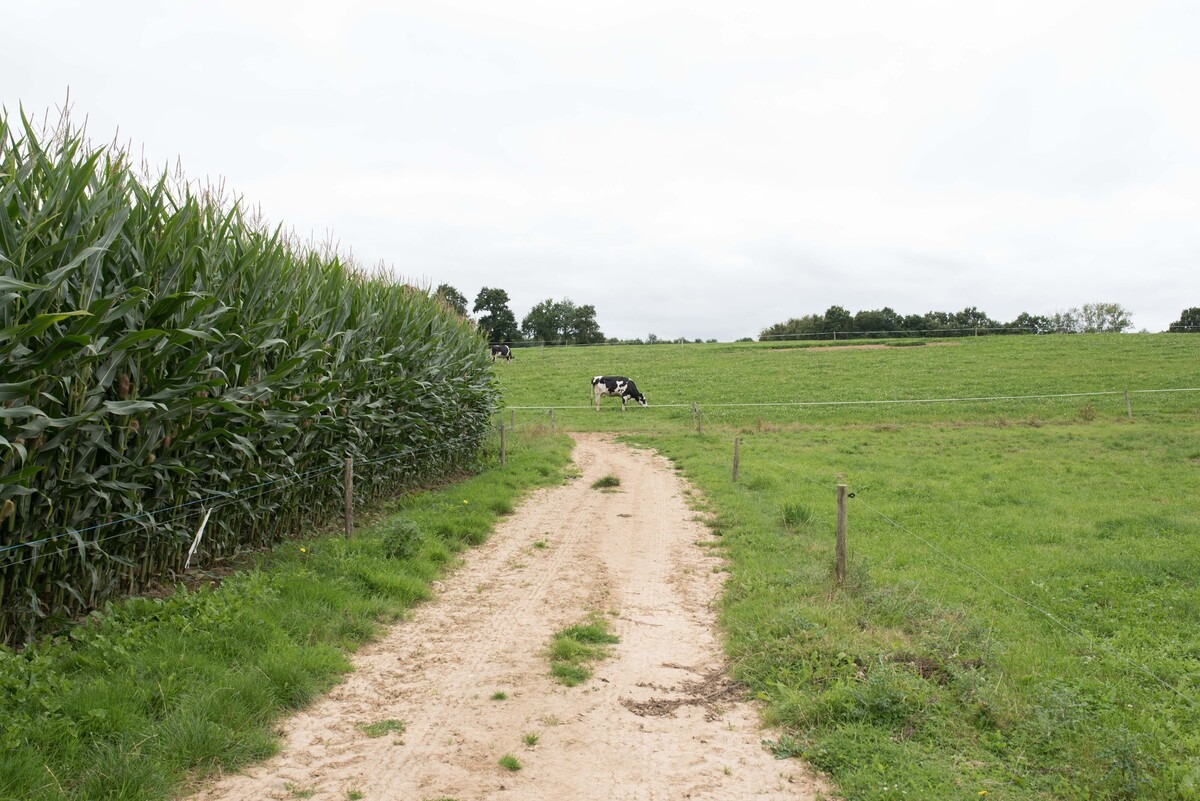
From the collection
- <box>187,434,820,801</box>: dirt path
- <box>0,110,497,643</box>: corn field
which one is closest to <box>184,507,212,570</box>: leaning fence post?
<box>0,110,497,643</box>: corn field

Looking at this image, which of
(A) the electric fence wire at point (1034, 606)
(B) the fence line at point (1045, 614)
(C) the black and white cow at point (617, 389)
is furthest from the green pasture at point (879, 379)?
(B) the fence line at point (1045, 614)

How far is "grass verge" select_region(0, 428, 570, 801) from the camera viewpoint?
3898mm

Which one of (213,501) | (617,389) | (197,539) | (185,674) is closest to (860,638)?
(185,674)

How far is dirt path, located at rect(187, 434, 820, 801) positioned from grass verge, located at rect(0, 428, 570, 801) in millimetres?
236

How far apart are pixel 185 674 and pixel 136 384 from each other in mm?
2231

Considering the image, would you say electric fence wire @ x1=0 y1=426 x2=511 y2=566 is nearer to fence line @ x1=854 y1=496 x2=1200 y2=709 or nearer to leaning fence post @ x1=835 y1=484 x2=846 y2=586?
leaning fence post @ x1=835 y1=484 x2=846 y2=586

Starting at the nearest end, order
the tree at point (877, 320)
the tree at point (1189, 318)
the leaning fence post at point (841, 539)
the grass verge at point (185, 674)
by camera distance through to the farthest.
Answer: the grass verge at point (185, 674), the leaning fence post at point (841, 539), the tree at point (1189, 318), the tree at point (877, 320)

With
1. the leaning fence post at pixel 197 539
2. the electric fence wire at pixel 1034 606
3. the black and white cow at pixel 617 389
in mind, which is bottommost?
the electric fence wire at pixel 1034 606

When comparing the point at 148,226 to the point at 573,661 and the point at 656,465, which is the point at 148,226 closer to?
the point at 573,661

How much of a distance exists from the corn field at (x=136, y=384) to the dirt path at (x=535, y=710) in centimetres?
208

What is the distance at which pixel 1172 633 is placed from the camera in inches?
266

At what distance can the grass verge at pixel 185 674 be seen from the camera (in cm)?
390

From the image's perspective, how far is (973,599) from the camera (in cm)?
769

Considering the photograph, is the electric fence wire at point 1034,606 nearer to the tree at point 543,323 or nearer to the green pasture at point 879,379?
the green pasture at point 879,379
